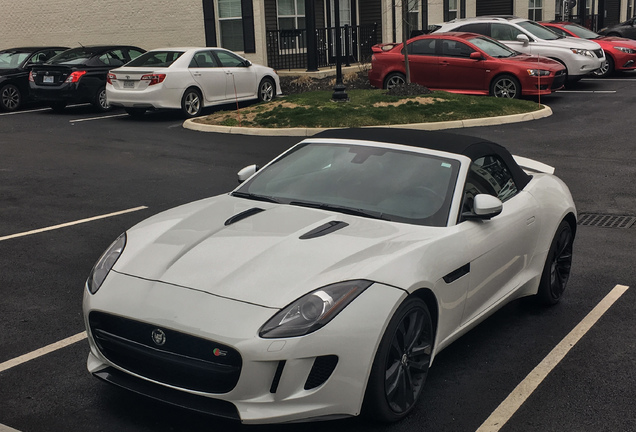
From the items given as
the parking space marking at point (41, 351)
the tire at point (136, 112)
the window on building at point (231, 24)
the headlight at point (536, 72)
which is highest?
the window on building at point (231, 24)

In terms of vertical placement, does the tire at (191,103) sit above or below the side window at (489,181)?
below

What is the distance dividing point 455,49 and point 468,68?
25.7 inches

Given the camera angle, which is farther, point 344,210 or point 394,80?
point 394,80

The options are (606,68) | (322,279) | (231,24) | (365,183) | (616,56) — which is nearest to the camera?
(322,279)

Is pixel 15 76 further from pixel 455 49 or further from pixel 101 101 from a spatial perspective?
pixel 455 49

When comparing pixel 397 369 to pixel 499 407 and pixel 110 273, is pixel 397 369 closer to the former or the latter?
pixel 499 407

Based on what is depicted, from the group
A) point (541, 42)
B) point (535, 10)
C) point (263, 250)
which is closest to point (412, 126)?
point (541, 42)

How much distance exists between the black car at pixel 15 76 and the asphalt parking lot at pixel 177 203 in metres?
5.83

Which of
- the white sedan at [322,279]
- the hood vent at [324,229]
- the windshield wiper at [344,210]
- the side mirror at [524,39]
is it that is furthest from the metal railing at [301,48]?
the hood vent at [324,229]

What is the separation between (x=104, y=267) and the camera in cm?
457

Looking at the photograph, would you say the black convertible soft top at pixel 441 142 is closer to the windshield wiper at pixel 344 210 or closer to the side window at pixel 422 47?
the windshield wiper at pixel 344 210

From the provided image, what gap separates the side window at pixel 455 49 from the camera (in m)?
18.5

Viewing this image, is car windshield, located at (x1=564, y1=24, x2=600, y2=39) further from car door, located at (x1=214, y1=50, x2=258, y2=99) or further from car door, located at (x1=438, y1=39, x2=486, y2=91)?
car door, located at (x1=214, y1=50, x2=258, y2=99)

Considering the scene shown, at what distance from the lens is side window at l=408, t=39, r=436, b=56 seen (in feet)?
62.4
